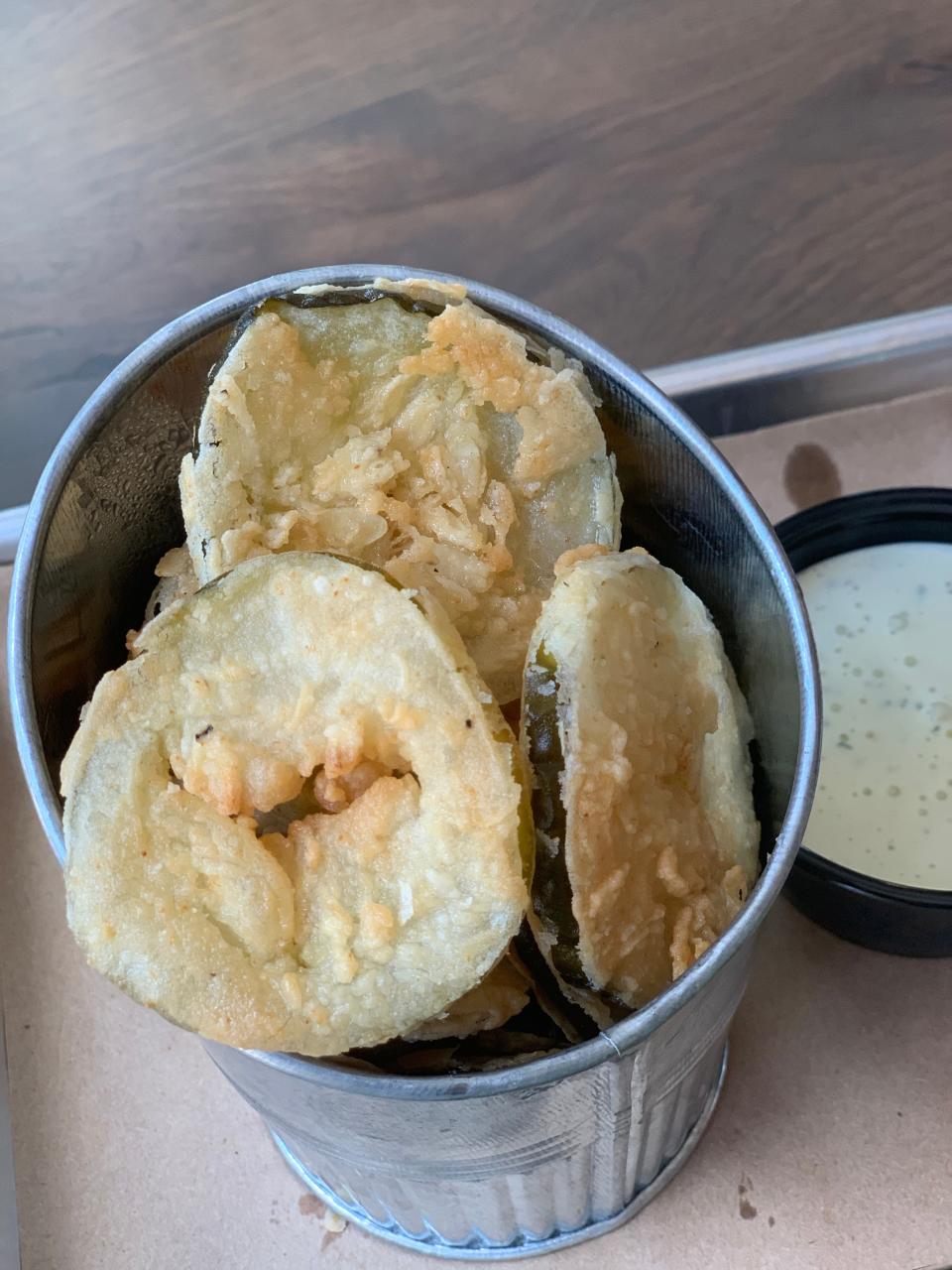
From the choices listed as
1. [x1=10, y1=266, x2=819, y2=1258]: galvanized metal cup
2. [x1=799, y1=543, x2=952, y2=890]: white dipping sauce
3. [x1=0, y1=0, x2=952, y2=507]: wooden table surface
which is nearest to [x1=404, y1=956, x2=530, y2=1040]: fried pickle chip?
[x1=10, y1=266, x2=819, y2=1258]: galvanized metal cup

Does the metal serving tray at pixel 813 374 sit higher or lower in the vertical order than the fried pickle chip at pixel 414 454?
lower

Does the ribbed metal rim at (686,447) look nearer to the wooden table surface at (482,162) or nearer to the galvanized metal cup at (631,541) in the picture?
the galvanized metal cup at (631,541)

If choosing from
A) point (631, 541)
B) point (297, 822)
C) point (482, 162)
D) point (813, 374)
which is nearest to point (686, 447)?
point (631, 541)

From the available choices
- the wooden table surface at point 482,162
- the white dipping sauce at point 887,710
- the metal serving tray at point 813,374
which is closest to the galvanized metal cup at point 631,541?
the white dipping sauce at point 887,710

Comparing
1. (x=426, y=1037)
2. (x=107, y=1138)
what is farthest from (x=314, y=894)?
(x=107, y=1138)

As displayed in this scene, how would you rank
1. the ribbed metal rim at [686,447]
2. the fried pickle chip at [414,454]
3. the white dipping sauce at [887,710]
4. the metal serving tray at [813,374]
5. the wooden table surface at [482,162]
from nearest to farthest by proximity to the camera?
the ribbed metal rim at [686,447] < the fried pickle chip at [414,454] < the white dipping sauce at [887,710] < the metal serving tray at [813,374] < the wooden table surface at [482,162]

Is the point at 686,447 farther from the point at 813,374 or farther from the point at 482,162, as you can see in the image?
the point at 482,162

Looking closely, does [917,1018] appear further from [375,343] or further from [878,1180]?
[375,343]
